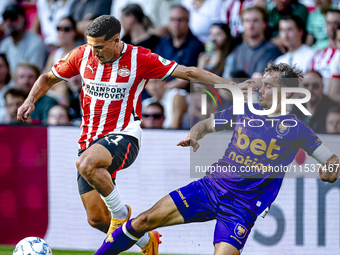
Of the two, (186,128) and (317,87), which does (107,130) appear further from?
(317,87)

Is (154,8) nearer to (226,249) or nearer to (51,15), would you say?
(51,15)

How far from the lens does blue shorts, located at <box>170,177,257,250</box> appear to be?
4.31 m

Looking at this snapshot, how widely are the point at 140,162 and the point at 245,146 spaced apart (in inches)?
77.9

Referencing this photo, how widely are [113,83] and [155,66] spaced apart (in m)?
0.47

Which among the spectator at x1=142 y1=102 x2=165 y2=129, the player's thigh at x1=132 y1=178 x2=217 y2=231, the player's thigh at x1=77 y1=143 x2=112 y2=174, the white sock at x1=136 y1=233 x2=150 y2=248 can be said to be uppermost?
the player's thigh at x1=77 y1=143 x2=112 y2=174

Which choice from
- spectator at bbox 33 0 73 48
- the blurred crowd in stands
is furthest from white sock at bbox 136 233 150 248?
spectator at bbox 33 0 73 48

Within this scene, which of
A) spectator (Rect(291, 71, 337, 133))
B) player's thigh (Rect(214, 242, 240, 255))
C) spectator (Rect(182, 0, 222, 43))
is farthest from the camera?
spectator (Rect(182, 0, 222, 43))

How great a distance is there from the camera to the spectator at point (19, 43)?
27.6ft

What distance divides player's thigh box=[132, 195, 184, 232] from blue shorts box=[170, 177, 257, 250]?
52 millimetres

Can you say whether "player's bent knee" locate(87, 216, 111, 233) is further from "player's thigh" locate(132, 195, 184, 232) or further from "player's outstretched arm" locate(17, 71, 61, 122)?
"player's outstretched arm" locate(17, 71, 61, 122)

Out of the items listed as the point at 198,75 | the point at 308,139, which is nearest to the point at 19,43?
the point at 198,75

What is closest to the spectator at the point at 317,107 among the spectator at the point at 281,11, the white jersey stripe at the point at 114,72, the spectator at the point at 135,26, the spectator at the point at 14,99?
the spectator at the point at 281,11

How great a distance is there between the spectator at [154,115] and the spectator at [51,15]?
3066 mm

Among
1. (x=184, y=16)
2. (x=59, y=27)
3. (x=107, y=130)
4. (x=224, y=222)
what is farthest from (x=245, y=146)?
(x=59, y=27)
